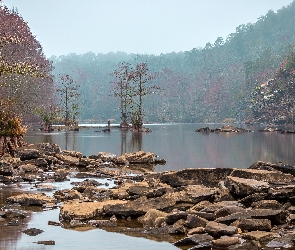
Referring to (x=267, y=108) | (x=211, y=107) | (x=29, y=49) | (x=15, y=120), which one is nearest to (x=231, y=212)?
(x=15, y=120)

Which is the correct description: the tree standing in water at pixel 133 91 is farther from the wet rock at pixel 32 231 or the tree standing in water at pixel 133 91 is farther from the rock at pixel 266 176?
the wet rock at pixel 32 231

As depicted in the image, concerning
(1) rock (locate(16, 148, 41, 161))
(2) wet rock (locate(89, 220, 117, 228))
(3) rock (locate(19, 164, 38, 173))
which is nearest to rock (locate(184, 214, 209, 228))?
(2) wet rock (locate(89, 220, 117, 228))

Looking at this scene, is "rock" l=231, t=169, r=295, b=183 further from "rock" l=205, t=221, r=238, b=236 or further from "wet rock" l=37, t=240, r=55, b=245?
"wet rock" l=37, t=240, r=55, b=245

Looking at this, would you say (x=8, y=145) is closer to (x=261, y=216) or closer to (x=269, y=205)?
(x=269, y=205)

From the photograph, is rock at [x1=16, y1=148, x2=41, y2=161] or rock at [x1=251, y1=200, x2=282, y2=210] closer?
rock at [x1=251, y1=200, x2=282, y2=210]

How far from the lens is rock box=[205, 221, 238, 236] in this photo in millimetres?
10008

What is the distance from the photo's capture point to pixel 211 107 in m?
180

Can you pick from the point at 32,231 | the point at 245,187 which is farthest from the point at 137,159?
the point at 32,231

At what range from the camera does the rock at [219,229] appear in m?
10.0

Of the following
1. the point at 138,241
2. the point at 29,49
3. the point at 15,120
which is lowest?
the point at 138,241

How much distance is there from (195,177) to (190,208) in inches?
161

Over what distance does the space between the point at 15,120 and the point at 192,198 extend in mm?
17100

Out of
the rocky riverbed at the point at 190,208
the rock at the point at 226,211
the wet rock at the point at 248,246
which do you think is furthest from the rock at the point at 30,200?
the wet rock at the point at 248,246

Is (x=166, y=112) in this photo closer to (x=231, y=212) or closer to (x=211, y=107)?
(x=211, y=107)
